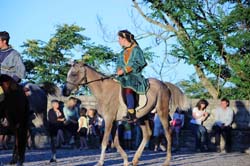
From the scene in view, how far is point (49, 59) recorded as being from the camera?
47.0 metres

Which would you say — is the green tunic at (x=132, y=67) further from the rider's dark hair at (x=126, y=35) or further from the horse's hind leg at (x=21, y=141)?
the horse's hind leg at (x=21, y=141)

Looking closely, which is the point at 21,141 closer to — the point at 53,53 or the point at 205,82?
the point at 205,82

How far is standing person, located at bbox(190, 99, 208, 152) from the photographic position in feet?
66.6

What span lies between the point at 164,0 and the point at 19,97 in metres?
18.8

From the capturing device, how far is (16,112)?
9.84 m

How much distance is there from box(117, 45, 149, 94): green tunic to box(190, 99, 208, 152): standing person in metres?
8.28

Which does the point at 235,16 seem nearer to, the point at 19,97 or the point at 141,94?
the point at 141,94

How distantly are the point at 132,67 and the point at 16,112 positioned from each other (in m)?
3.11

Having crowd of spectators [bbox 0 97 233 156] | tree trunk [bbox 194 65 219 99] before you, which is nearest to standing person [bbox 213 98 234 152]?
crowd of spectators [bbox 0 97 233 156]

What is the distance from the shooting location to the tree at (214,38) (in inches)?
1032

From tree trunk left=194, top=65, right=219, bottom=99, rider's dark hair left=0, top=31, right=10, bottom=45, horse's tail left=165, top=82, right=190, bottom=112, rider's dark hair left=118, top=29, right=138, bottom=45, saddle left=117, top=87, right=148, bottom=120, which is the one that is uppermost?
tree trunk left=194, top=65, right=219, bottom=99

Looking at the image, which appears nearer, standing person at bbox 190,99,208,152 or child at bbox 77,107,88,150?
child at bbox 77,107,88,150

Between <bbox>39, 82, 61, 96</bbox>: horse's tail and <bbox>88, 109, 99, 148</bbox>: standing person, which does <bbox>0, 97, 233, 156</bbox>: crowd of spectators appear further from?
<bbox>39, 82, 61, 96</bbox>: horse's tail

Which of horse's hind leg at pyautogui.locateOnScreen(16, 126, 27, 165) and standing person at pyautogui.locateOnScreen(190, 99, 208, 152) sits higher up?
standing person at pyautogui.locateOnScreen(190, 99, 208, 152)
